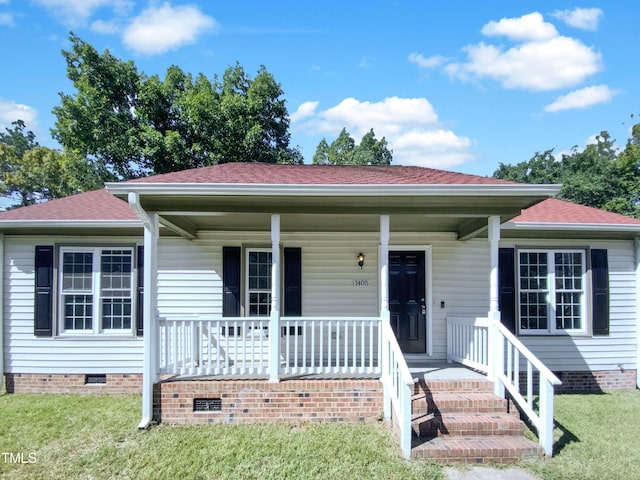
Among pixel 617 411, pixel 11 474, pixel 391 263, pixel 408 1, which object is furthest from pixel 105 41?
pixel 617 411

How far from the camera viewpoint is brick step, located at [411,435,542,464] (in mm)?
4473

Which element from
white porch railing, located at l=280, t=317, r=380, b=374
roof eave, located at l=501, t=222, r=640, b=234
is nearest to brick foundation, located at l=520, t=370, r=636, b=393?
roof eave, located at l=501, t=222, r=640, b=234

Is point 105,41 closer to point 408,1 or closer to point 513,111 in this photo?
point 408,1

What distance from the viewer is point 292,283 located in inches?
297

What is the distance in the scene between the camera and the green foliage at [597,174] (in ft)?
65.2

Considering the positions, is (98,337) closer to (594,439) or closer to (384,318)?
(384,318)

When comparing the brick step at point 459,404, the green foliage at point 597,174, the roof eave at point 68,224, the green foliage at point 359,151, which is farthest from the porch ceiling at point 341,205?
the green foliage at point 359,151

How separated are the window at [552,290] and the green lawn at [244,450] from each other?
1.93 m

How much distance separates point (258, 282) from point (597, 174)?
2153cm

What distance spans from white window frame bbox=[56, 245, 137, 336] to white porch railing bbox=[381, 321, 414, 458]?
4.56 m

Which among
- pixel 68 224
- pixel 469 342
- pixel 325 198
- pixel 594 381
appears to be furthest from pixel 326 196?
pixel 594 381

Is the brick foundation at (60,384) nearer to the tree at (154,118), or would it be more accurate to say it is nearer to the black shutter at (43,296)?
the black shutter at (43,296)

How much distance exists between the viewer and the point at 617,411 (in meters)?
6.28

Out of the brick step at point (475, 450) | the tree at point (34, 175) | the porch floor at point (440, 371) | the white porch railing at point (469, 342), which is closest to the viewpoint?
the brick step at point (475, 450)
